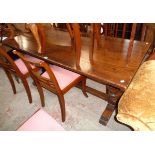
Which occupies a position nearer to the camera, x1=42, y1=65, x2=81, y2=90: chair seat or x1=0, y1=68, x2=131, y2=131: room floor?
x1=42, y1=65, x2=81, y2=90: chair seat

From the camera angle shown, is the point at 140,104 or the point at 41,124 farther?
the point at 41,124

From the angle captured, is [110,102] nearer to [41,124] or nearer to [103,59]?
[103,59]

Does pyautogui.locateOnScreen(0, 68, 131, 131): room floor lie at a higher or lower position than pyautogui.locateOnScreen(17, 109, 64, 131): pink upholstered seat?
lower

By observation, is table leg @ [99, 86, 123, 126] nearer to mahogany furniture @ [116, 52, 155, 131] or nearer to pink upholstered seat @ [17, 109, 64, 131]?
mahogany furniture @ [116, 52, 155, 131]

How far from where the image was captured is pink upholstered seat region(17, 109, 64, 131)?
1.14m

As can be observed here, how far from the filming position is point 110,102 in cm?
179

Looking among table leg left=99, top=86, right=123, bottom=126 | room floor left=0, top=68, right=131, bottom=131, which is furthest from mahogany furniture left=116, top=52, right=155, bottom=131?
room floor left=0, top=68, right=131, bottom=131

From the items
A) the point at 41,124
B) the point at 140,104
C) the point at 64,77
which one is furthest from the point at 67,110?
the point at 140,104

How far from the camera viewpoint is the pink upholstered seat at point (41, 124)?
3.73ft

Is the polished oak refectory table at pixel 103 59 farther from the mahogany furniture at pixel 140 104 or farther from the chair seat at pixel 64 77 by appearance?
the chair seat at pixel 64 77

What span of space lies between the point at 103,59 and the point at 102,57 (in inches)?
1.5

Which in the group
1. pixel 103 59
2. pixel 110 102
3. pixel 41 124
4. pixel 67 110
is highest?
pixel 103 59

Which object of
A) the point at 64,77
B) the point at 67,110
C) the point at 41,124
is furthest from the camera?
the point at 67,110
